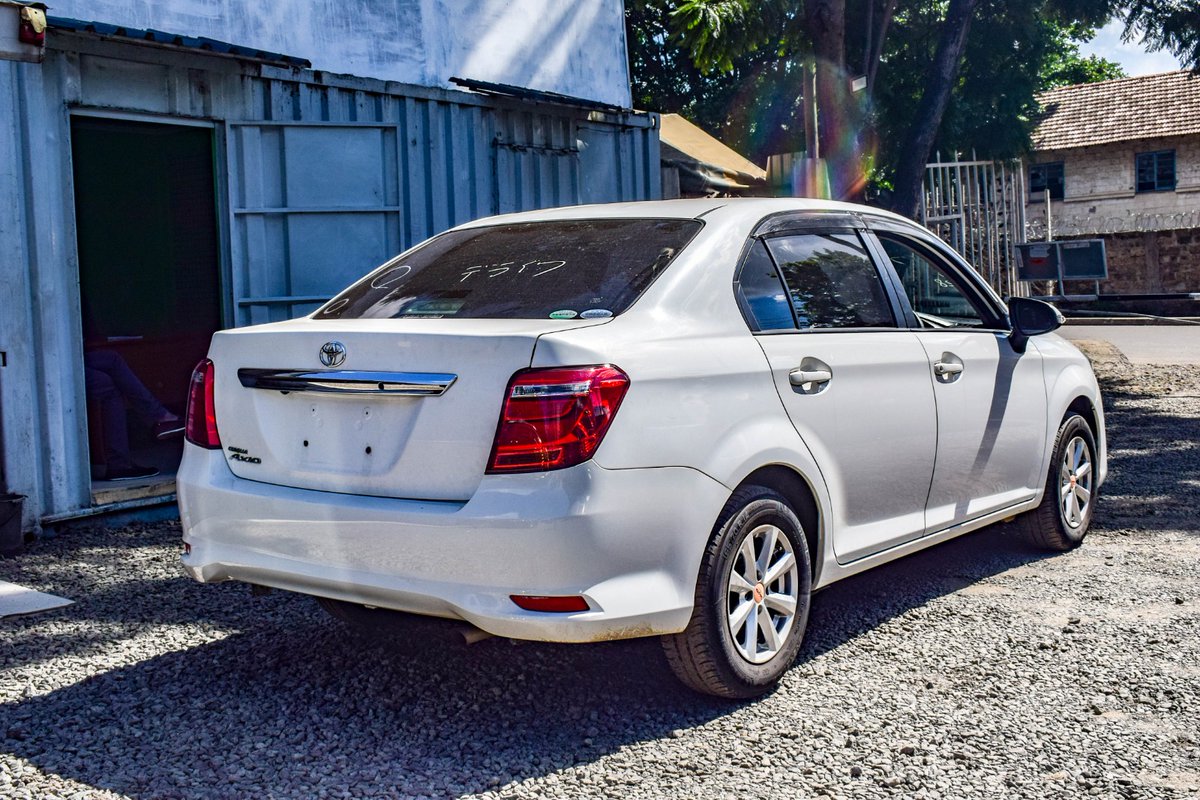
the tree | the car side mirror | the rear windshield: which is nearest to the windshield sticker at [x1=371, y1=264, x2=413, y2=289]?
the rear windshield

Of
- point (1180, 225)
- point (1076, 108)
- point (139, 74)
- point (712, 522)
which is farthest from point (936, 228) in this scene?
point (1076, 108)

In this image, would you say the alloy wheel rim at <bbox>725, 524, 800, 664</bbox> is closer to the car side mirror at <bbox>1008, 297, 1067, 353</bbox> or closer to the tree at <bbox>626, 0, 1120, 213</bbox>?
the car side mirror at <bbox>1008, 297, 1067, 353</bbox>

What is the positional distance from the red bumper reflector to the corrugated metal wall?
180 inches

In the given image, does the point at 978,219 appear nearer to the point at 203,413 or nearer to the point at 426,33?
the point at 426,33

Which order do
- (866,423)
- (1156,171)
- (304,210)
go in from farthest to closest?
1. (1156,171)
2. (304,210)
3. (866,423)

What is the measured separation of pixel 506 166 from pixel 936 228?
10.6 m

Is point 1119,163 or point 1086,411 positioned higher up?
point 1119,163

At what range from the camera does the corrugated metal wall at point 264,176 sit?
7.37 m

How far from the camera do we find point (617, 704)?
426 cm

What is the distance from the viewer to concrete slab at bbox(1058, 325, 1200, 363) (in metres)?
19.1

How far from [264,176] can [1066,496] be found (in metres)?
5.53

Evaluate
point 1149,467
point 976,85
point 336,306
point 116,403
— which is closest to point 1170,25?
point 976,85

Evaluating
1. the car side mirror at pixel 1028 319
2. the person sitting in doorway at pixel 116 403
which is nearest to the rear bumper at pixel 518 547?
the car side mirror at pixel 1028 319

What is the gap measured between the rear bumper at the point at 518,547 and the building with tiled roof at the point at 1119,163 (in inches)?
1509
